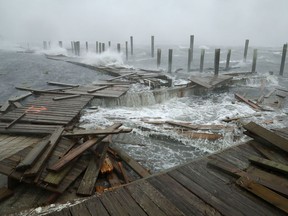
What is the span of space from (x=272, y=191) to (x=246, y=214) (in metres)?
0.75

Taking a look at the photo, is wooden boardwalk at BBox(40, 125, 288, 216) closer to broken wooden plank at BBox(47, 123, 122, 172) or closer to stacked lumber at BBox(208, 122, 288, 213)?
stacked lumber at BBox(208, 122, 288, 213)

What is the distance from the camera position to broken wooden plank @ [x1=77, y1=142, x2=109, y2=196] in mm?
5522

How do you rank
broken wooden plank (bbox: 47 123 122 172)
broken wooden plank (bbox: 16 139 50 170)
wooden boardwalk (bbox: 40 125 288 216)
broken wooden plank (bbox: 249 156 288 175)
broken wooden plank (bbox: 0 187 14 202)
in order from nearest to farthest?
wooden boardwalk (bbox: 40 125 288 216)
broken wooden plank (bbox: 249 156 288 175)
broken wooden plank (bbox: 0 187 14 202)
broken wooden plank (bbox: 16 139 50 170)
broken wooden plank (bbox: 47 123 122 172)

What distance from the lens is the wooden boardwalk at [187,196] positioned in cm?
366

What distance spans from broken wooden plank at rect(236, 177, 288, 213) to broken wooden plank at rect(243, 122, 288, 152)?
1.70m

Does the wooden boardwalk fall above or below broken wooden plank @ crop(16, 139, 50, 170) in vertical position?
above

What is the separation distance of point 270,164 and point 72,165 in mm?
4659

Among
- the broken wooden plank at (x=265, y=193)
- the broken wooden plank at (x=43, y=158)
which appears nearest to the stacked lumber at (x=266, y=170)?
the broken wooden plank at (x=265, y=193)

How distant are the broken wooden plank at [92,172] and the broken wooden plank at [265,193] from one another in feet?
10.9

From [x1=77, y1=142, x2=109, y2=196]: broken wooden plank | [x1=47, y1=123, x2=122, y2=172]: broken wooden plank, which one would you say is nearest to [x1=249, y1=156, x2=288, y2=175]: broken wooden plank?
[x1=77, y1=142, x2=109, y2=196]: broken wooden plank

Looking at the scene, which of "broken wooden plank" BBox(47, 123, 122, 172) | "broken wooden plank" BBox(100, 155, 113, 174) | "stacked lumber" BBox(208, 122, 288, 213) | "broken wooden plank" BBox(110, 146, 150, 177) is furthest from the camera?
"broken wooden plank" BBox(110, 146, 150, 177)

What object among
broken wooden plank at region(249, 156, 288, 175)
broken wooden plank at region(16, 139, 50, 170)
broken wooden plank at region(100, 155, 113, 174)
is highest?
broken wooden plank at region(249, 156, 288, 175)

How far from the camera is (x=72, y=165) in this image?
614cm

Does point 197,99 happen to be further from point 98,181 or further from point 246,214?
point 246,214
